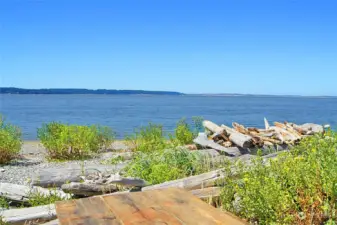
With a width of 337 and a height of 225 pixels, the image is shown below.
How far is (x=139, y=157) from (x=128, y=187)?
2225 millimetres

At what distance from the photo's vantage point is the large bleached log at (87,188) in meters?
6.37

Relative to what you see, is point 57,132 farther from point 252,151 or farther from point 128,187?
point 128,187

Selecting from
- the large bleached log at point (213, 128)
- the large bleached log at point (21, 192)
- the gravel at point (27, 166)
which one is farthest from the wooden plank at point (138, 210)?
the large bleached log at point (213, 128)

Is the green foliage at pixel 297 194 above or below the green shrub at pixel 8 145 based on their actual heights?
above

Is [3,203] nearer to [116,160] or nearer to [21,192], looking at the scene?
[21,192]

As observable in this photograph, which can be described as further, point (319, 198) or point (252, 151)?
point (252, 151)

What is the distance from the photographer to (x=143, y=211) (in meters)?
3.54

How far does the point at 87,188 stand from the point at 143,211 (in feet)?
10.3

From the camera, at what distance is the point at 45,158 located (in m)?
12.4

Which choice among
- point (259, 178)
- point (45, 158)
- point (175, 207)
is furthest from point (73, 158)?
point (175, 207)

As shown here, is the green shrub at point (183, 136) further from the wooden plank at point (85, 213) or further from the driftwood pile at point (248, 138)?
the wooden plank at point (85, 213)

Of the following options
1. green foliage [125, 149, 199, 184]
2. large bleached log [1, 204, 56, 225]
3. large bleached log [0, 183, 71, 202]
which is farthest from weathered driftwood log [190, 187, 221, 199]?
large bleached log [0, 183, 71, 202]

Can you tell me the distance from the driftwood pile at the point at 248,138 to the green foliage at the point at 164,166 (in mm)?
2718

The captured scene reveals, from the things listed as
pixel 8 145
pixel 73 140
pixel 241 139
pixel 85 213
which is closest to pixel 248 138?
pixel 241 139
